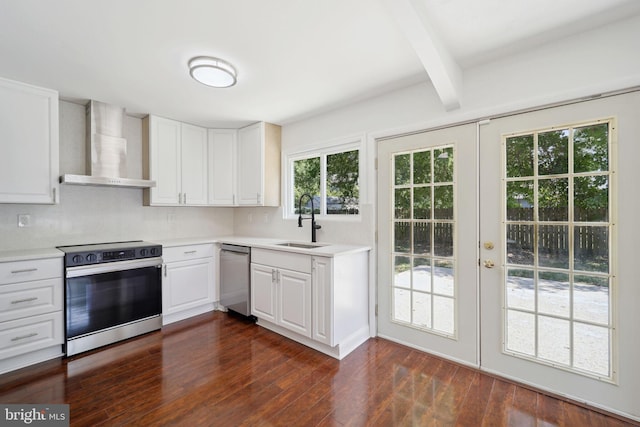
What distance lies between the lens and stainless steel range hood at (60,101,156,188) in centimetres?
285

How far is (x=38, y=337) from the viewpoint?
229 cm

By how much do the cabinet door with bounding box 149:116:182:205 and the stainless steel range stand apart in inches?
28.4

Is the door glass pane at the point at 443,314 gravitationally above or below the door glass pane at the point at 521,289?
below

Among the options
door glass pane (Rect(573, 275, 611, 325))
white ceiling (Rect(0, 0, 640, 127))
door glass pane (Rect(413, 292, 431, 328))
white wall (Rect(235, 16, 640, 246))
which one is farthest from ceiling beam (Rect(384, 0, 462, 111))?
door glass pane (Rect(413, 292, 431, 328))

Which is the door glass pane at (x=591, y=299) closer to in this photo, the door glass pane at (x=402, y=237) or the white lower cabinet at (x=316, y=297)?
the door glass pane at (x=402, y=237)

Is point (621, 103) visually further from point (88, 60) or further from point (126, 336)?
point (126, 336)

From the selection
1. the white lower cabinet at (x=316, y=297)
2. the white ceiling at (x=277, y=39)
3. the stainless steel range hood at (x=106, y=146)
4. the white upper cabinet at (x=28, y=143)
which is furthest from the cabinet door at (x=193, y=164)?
the white lower cabinet at (x=316, y=297)

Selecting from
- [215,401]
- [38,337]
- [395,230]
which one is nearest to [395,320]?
[395,230]

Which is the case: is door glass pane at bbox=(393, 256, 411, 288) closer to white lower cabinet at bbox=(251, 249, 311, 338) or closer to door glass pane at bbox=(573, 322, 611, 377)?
Answer: white lower cabinet at bbox=(251, 249, 311, 338)

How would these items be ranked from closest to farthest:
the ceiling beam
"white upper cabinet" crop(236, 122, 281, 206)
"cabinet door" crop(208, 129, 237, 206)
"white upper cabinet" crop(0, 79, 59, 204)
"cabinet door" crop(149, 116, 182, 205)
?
the ceiling beam, "white upper cabinet" crop(0, 79, 59, 204), "cabinet door" crop(149, 116, 182, 205), "white upper cabinet" crop(236, 122, 281, 206), "cabinet door" crop(208, 129, 237, 206)

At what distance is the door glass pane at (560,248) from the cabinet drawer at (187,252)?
309 centimetres

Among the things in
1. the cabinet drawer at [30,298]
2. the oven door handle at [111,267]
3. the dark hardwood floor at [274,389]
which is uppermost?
the oven door handle at [111,267]

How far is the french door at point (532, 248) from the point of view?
5.59 ft

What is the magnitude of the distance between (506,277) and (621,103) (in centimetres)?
129
